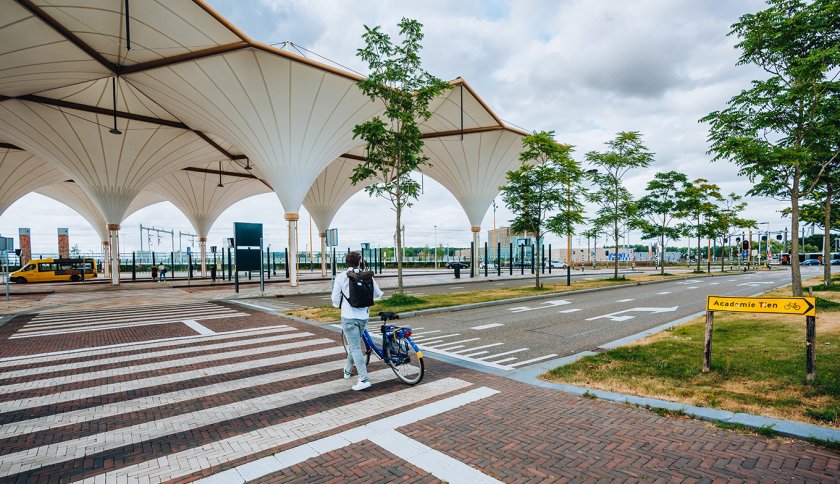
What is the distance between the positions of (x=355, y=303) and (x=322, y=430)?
189cm

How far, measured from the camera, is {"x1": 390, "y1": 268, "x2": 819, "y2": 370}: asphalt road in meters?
8.57

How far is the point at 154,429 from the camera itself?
4852 mm

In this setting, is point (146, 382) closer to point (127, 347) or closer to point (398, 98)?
point (127, 347)

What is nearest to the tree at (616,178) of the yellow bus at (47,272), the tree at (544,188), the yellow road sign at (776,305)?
the tree at (544,188)

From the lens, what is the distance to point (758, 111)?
1205cm

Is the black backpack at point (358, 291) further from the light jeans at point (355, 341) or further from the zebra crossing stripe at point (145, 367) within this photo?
the zebra crossing stripe at point (145, 367)

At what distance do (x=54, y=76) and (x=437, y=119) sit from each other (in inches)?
959

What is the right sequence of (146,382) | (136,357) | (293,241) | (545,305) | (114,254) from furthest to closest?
Result: (114,254) → (293,241) → (545,305) → (136,357) → (146,382)

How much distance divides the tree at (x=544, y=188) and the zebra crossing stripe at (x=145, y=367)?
1549 centimetres

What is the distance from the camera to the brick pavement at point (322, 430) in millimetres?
3850

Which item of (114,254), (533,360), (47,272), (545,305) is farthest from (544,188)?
(47,272)

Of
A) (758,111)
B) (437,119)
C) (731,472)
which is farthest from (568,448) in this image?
(437,119)

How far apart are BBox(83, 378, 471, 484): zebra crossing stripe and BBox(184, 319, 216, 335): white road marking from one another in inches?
284

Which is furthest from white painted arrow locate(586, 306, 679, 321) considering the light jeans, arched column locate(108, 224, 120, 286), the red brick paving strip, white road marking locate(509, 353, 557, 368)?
arched column locate(108, 224, 120, 286)
